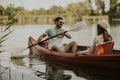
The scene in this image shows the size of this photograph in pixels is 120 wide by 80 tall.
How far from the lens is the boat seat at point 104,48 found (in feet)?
23.5

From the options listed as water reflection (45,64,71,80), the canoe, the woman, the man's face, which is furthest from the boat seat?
the man's face

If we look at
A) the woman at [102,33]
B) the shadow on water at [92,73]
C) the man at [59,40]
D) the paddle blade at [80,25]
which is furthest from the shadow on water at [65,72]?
the paddle blade at [80,25]

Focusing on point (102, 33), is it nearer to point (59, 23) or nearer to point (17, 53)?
point (59, 23)

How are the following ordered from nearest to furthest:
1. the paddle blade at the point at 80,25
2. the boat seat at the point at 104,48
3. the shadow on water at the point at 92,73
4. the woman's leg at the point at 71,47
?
1. the shadow on water at the point at 92,73
2. the boat seat at the point at 104,48
3. the woman's leg at the point at 71,47
4. the paddle blade at the point at 80,25

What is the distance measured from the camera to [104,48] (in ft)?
23.8

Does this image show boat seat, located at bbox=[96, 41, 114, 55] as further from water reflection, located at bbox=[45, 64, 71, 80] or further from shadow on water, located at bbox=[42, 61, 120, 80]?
water reflection, located at bbox=[45, 64, 71, 80]

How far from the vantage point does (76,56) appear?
7.76 meters

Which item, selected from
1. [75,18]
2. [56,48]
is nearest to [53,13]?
[75,18]

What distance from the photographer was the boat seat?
23.5ft

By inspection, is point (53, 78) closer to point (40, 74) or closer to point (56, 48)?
point (40, 74)

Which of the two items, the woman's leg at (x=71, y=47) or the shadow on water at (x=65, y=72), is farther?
the woman's leg at (x=71, y=47)

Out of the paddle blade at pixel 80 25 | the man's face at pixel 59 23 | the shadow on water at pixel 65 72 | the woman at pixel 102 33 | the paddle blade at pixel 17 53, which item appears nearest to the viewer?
the shadow on water at pixel 65 72

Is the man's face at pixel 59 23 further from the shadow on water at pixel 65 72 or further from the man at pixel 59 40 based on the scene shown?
the shadow on water at pixel 65 72

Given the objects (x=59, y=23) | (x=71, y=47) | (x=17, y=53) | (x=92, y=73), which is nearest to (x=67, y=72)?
(x=92, y=73)
